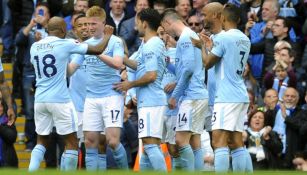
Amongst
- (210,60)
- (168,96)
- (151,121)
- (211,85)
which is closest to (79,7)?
(168,96)

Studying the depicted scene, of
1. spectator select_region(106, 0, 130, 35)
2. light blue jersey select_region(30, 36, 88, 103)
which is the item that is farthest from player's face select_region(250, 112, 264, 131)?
spectator select_region(106, 0, 130, 35)

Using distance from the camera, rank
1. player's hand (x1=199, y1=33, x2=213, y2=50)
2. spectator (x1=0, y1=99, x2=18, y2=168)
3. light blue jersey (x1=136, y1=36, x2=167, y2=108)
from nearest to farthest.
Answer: light blue jersey (x1=136, y1=36, x2=167, y2=108) → player's hand (x1=199, y1=33, x2=213, y2=50) → spectator (x1=0, y1=99, x2=18, y2=168)

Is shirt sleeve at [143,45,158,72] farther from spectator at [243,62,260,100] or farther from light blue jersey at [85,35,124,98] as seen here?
spectator at [243,62,260,100]

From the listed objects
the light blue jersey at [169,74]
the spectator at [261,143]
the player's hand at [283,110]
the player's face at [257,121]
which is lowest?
the spectator at [261,143]

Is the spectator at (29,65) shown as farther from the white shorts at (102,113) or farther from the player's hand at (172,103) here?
the player's hand at (172,103)

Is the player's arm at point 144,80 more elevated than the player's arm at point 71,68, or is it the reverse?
the player's arm at point 71,68

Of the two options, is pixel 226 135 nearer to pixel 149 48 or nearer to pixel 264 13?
pixel 149 48

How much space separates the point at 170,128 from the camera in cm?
2319

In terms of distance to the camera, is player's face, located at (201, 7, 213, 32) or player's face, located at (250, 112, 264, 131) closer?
player's face, located at (201, 7, 213, 32)

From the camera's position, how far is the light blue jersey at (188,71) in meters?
22.4

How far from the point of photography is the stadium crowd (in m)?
21.7

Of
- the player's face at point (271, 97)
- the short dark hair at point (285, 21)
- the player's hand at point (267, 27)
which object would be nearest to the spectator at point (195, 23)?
the player's hand at point (267, 27)

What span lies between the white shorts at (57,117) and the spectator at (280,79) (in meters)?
4.86

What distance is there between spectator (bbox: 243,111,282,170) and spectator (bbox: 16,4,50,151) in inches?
176
